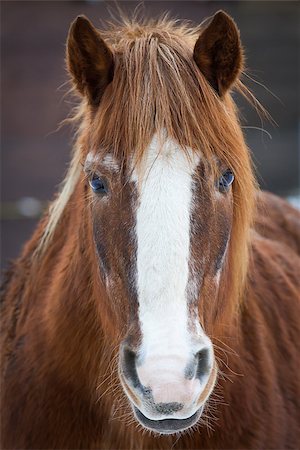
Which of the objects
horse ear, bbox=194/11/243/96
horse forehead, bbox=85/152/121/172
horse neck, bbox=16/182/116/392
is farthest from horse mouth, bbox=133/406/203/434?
horse ear, bbox=194/11/243/96

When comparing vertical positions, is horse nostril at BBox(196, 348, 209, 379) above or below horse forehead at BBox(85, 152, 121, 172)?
below

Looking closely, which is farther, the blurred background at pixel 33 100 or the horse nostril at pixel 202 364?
the blurred background at pixel 33 100

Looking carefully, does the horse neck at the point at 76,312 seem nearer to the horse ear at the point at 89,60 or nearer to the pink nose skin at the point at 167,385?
the horse ear at the point at 89,60

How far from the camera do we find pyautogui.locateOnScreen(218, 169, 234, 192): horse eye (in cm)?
278

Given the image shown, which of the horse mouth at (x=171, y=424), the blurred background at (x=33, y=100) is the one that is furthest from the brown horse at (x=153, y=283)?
the blurred background at (x=33, y=100)

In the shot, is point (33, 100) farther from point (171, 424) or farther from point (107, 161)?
point (171, 424)

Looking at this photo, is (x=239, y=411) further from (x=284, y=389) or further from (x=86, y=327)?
(x=86, y=327)

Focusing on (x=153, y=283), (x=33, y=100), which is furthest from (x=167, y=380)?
(x=33, y=100)

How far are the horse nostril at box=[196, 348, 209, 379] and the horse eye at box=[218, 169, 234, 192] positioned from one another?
65 centimetres

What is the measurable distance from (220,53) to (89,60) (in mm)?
515

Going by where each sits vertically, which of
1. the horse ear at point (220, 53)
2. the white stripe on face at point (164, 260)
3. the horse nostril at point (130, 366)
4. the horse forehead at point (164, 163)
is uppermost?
the horse ear at point (220, 53)

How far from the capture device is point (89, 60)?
2.95 meters

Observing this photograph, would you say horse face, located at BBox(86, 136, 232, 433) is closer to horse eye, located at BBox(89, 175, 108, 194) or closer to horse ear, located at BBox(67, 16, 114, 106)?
horse eye, located at BBox(89, 175, 108, 194)

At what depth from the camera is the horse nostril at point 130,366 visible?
2.48 metres
